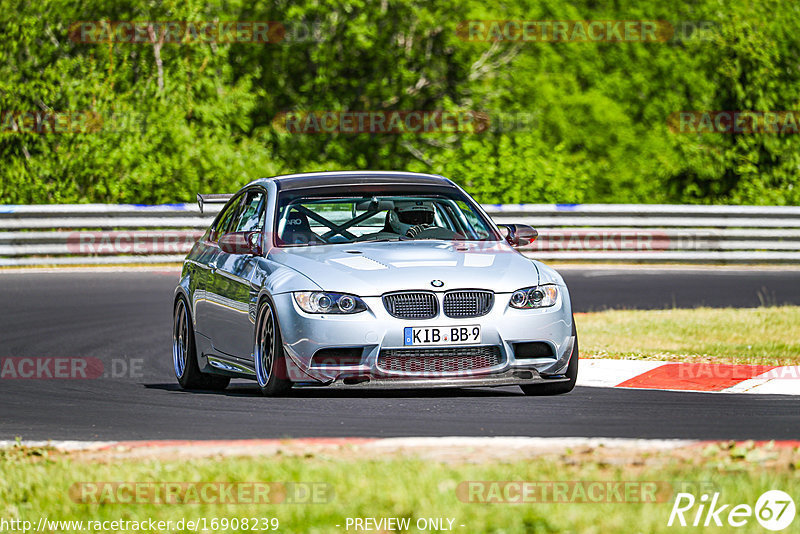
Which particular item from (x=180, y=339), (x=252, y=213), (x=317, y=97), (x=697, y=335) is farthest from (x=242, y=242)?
(x=317, y=97)

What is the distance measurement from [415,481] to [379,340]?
9.69 feet

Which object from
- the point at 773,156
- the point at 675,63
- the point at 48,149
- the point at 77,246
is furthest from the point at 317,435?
the point at 675,63

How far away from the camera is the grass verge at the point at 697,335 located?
12.7 metres

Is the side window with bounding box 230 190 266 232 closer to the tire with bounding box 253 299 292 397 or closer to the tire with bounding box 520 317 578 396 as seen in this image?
the tire with bounding box 253 299 292 397

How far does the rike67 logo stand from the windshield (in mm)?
4804

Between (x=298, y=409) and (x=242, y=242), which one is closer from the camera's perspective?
(x=298, y=409)

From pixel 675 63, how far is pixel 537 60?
756cm

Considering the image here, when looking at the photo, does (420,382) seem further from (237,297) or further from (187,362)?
(187,362)

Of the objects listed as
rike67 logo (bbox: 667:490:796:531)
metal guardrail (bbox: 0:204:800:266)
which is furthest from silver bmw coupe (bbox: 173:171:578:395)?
metal guardrail (bbox: 0:204:800:266)

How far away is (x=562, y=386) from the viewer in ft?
33.3

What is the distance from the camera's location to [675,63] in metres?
52.1

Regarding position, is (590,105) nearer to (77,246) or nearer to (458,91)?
(458,91)

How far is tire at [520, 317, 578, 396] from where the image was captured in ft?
32.6

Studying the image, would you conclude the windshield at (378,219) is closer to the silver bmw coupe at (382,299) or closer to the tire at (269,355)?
the silver bmw coupe at (382,299)
